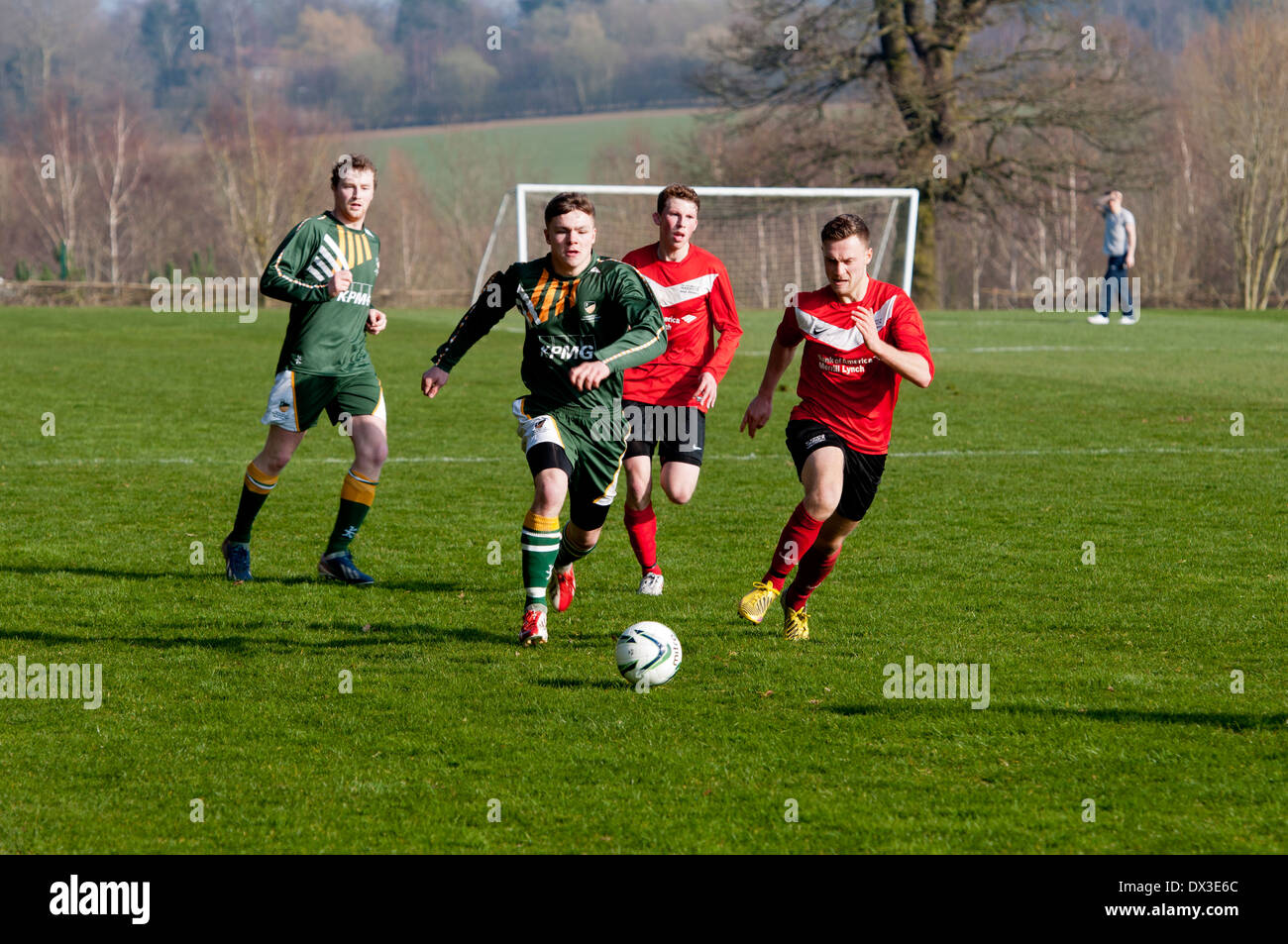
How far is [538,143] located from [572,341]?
301 ft

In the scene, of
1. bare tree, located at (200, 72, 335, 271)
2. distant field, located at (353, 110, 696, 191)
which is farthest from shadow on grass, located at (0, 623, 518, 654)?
distant field, located at (353, 110, 696, 191)

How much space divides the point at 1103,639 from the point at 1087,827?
236 centimetres

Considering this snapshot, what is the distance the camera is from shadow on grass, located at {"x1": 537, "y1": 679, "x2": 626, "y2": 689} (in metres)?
5.61

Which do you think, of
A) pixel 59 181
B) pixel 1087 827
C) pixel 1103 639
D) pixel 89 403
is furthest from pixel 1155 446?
pixel 59 181

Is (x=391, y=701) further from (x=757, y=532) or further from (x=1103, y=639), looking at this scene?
(x=757, y=532)

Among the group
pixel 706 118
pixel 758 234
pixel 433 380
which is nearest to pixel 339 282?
pixel 433 380

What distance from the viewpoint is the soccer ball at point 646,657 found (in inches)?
217

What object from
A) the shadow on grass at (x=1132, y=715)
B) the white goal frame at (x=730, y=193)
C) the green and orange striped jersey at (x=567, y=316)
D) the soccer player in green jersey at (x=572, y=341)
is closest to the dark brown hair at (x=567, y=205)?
the soccer player in green jersey at (x=572, y=341)

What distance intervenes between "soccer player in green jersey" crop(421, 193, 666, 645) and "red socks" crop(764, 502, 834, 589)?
87 centimetres

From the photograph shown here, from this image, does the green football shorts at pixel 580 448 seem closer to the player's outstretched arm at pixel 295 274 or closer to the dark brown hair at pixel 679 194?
the dark brown hair at pixel 679 194

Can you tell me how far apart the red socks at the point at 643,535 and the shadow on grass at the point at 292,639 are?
3.78ft

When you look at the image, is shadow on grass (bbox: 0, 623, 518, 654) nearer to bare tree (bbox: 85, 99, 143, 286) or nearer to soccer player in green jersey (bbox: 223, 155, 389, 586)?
soccer player in green jersey (bbox: 223, 155, 389, 586)

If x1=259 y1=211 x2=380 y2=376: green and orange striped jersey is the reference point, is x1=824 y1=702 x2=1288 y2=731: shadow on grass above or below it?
below

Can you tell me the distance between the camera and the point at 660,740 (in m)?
4.88
